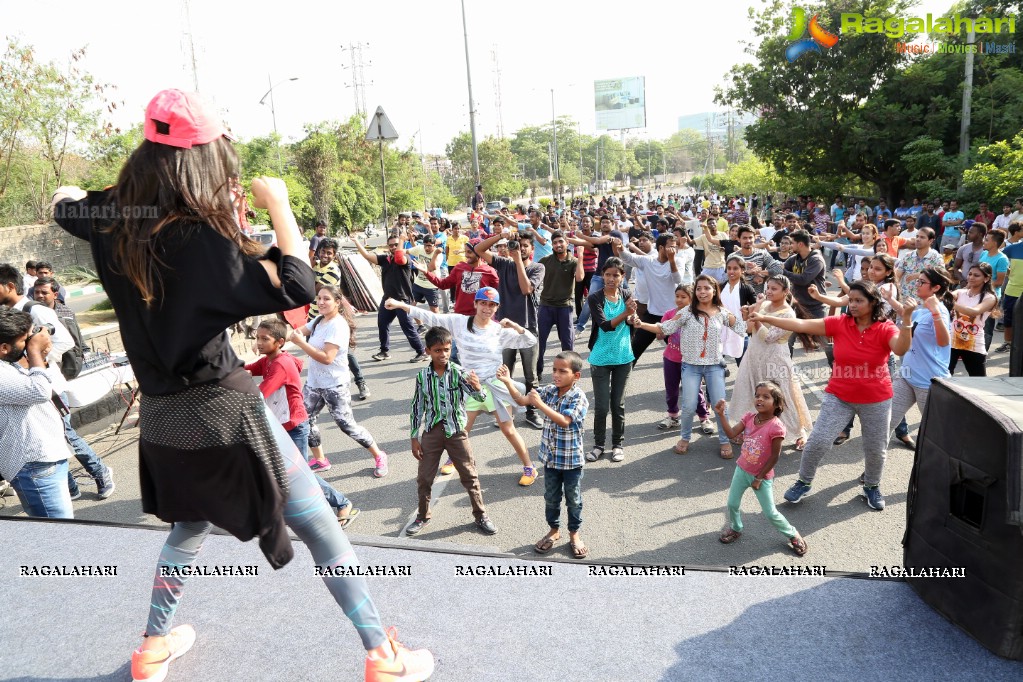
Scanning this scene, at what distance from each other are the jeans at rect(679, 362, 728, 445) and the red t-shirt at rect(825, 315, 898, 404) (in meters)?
1.39

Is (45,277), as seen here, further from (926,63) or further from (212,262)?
(926,63)

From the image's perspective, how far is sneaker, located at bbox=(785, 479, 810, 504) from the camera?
4910mm

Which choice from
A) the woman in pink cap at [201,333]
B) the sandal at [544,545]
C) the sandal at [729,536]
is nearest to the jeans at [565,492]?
the sandal at [544,545]

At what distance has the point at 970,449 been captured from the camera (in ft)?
7.37

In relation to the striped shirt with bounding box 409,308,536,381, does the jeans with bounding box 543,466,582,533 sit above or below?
below

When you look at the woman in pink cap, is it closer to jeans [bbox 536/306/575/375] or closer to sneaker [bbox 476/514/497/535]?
sneaker [bbox 476/514/497/535]

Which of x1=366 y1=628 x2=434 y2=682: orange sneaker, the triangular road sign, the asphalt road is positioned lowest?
the asphalt road

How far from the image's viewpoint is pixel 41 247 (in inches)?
897

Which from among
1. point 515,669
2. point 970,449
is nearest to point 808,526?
point 970,449

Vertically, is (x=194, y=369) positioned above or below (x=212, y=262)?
below

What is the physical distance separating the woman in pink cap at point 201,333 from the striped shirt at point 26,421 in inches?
71.9

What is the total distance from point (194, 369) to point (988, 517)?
232cm

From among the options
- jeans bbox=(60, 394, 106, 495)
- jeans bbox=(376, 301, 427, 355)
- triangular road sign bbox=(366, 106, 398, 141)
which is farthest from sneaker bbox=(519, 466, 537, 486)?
triangular road sign bbox=(366, 106, 398, 141)

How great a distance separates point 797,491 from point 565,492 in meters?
1.72
